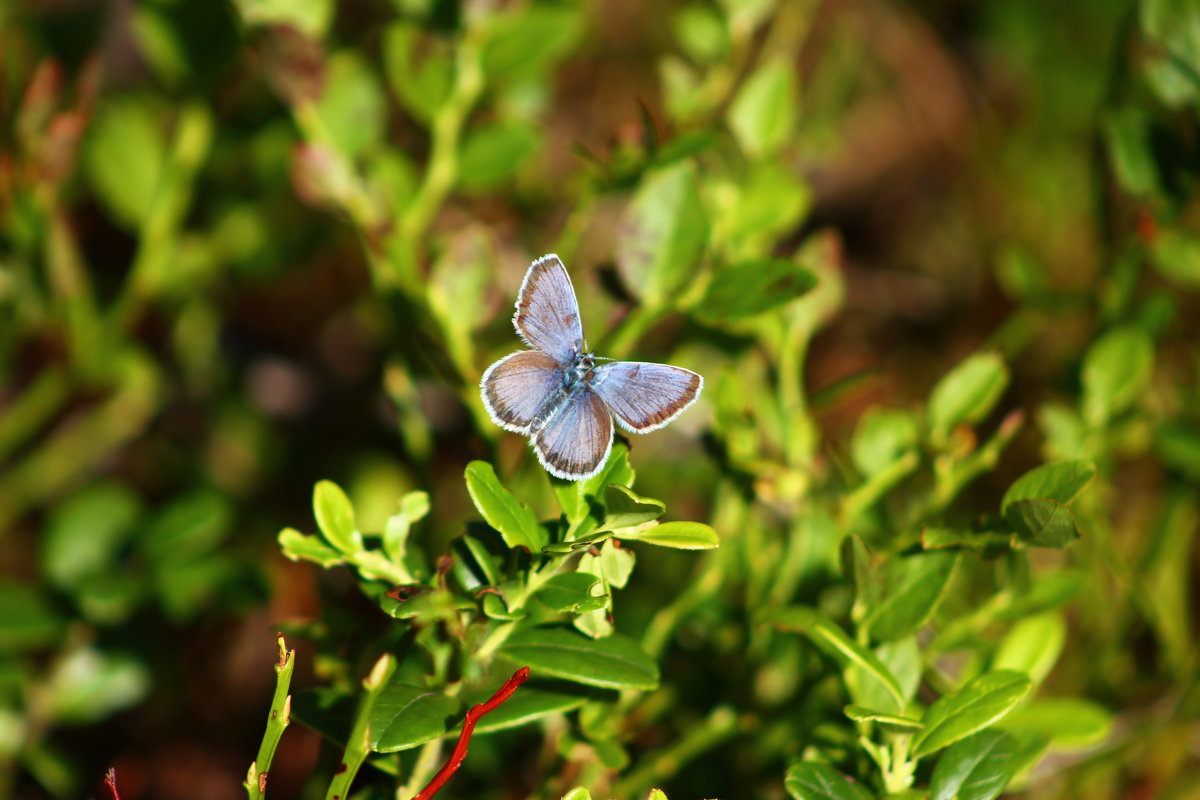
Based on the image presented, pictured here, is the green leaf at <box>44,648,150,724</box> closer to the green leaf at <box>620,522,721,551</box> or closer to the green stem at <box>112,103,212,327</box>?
the green stem at <box>112,103,212,327</box>

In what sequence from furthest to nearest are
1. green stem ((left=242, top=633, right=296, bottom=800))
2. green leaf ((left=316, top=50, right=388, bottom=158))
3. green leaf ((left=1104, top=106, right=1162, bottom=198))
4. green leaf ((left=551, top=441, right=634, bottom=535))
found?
green leaf ((left=316, top=50, right=388, bottom=158)) < green leaf ((left=1104, top=106, right=1162, bottom=198)) < green leaf ((left=551, top=441, right=634, bottom=535)) < green stem ((left=242, top=633, right=296, bottom=800))

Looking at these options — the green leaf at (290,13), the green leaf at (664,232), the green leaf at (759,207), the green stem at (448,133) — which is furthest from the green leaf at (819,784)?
the green leaf at (290,13)

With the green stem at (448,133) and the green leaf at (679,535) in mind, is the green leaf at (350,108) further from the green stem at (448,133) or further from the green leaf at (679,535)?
the green leaf at (679,535)

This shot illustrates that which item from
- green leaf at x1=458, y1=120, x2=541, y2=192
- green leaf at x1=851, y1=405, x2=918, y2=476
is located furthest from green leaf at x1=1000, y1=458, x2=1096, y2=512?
green leaf at x1=458, y1=120, x2=541, y2=192

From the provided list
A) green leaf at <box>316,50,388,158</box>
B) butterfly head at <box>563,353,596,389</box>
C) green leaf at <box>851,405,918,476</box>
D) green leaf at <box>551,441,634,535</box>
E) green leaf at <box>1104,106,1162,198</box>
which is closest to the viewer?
green leaf at <box>551,441,634,535</box>

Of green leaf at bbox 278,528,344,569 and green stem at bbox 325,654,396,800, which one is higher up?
green leaf at bbox 278,528,344,569

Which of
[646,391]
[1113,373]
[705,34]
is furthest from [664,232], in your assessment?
[1113,373]

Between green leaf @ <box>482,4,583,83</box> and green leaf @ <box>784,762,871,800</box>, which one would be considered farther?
green leaf @ <box>482,4,583,83</box>

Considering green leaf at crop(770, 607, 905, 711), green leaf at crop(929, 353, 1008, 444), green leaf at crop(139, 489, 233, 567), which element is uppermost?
green leaf at crop(929, 353, 1008, 444)
